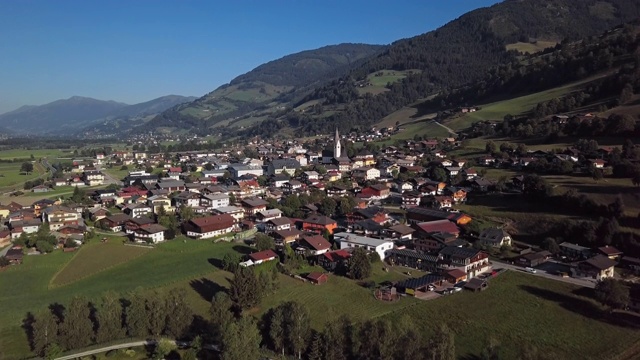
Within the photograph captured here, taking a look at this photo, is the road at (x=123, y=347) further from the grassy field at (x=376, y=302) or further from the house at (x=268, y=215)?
the house at (x=268, y=215)

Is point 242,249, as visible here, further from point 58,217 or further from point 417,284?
point 58,217

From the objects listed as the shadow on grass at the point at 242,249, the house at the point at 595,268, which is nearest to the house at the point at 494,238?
the house at the point at 595,268

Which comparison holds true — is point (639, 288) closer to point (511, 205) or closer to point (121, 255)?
point (511, 205)

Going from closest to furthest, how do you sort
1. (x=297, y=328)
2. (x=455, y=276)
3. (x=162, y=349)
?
(x=297, y=328) < (x=162, y=349) < (x=455, y=276)

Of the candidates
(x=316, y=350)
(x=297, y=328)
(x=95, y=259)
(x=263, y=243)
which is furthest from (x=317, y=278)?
(x=95, y=259)

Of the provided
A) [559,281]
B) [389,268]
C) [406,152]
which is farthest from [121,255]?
[406,152]
